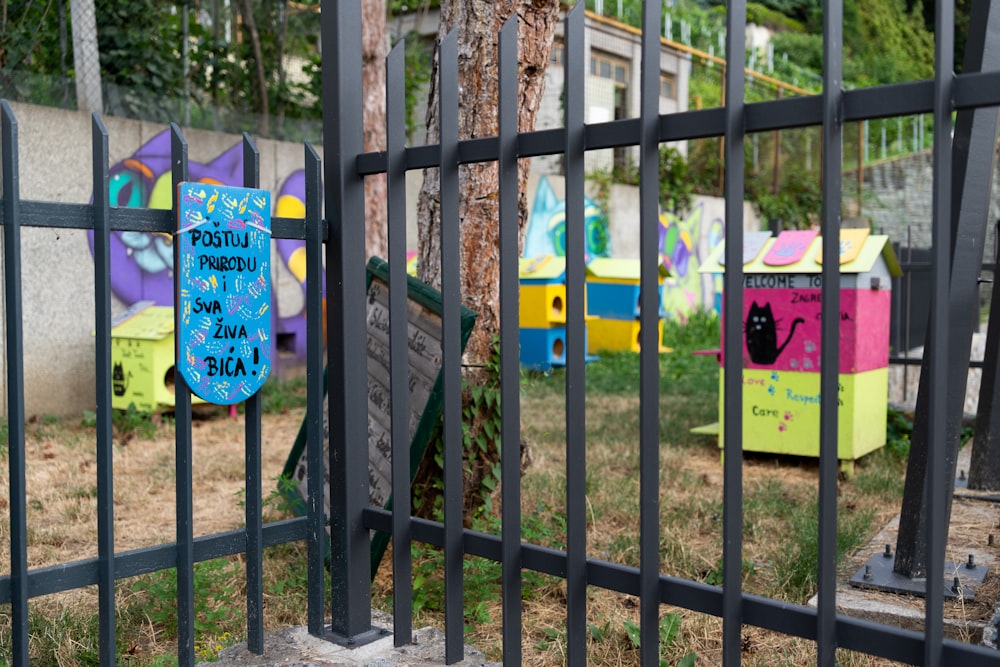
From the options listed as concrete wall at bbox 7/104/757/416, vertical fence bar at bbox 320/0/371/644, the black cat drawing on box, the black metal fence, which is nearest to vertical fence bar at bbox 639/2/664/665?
the black metal fence

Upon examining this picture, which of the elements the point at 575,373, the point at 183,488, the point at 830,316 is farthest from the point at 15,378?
the point at 830,316

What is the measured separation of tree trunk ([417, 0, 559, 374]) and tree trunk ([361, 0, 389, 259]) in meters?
4.23

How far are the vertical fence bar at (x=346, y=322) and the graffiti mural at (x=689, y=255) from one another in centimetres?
1114

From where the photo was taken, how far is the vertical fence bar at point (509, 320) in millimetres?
2205

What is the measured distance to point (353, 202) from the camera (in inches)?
106

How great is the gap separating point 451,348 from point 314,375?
40 cm

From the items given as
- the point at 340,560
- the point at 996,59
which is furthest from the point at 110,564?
the point at 996,59

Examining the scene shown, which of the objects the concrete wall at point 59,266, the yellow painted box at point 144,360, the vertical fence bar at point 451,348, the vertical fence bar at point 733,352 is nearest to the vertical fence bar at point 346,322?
the vertical fence bar at point 451,348

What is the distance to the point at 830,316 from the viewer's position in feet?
5.95

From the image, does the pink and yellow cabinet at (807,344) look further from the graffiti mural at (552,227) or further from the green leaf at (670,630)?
the graffiti mural at (552,227)

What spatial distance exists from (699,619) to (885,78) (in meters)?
30.6

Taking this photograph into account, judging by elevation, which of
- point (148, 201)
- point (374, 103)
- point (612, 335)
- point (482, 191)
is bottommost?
point (612, 335)

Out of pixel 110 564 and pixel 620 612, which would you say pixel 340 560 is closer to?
pixel 110 564

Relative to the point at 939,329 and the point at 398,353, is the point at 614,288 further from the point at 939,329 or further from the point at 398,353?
the point at 939,329
